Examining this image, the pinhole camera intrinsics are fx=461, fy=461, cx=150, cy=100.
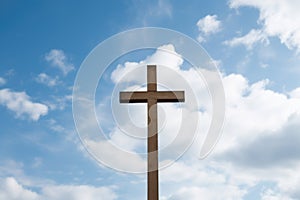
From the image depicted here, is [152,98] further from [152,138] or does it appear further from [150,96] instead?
[152,138]

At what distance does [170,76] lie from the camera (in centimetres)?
830

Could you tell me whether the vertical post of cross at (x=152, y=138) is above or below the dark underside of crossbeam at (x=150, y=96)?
below

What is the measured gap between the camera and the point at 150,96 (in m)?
8.12

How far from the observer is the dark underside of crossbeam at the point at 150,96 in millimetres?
8125

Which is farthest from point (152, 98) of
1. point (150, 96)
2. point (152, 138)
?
point (152, 138)

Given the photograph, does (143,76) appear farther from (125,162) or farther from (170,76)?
(125,162)

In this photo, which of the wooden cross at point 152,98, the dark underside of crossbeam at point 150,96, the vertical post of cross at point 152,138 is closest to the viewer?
the vertical post of cross at point 152,138

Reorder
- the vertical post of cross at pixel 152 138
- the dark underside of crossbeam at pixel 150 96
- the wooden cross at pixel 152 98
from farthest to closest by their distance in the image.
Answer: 1. the dark underside of crossbeam at pixel 150 96
2. the wooden cross at pixel 152 98
3. the vertical post of cross at pixel 152 138

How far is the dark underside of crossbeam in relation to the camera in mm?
8125

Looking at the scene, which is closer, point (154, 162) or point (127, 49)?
point (154, 162)

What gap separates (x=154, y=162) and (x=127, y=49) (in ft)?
6.81

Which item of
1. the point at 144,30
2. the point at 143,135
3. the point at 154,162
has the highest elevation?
the point at 144,30

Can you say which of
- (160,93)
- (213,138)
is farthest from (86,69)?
(213,138)

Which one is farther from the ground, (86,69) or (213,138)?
(86,69)
